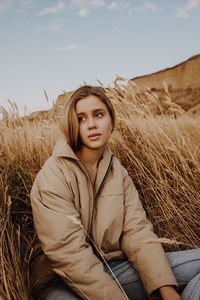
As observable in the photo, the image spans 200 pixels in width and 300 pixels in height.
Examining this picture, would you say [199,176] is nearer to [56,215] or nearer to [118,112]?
[118,112]

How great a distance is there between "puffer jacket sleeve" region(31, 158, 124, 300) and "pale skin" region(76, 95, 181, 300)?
0.91 ft

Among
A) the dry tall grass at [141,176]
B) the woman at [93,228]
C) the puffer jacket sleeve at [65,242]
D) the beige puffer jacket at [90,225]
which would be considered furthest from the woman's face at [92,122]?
the dry tall grass at [141,176]

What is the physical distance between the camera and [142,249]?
3.90ft

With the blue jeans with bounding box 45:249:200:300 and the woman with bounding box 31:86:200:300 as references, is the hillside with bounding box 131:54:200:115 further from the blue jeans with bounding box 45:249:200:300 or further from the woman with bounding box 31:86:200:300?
the blue jeans with bounding box 45:249:200:300

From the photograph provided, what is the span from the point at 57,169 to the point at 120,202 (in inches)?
16.2

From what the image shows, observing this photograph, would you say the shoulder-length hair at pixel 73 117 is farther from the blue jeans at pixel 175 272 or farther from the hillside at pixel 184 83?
the hillside at pixel 184 83

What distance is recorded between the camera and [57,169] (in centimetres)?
118

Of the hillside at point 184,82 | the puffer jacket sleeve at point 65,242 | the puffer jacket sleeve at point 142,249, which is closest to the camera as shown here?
the puffer jacket sleeve at point 65,242

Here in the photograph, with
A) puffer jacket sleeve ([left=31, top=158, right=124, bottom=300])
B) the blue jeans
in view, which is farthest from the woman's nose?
the blue jeans

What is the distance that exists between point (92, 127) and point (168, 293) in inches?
35.5

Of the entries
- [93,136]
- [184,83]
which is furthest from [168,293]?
[184,83]

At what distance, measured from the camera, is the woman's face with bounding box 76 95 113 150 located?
1310 millimetres

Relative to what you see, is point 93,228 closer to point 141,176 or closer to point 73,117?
point 73,117

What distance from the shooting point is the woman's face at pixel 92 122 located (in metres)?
1.31
